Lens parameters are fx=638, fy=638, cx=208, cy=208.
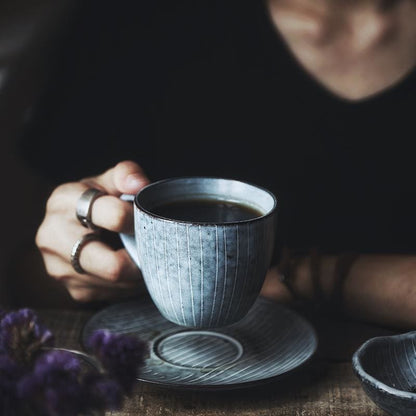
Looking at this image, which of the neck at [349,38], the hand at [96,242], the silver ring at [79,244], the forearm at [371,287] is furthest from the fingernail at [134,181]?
the neck at [349,38]

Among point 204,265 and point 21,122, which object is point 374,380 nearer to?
point 204,265

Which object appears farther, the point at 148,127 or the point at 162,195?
the point at 148,127

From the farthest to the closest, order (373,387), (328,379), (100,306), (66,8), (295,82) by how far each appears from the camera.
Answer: (66,8)
(295,82)
(100,306)
(328,379)
(373,387)

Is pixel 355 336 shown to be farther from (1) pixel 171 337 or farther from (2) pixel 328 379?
(1) pixel 171 337

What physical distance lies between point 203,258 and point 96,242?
0.24 metres

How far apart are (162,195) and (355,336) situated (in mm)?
298

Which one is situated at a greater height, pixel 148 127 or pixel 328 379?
pixel 148 127

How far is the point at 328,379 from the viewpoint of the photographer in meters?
0.68

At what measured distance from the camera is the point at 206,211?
2.31 ft

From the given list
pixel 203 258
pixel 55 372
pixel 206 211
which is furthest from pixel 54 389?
A: pixel 206 211

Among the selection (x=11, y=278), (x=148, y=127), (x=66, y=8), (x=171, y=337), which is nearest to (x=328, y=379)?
(x=171, y=337)

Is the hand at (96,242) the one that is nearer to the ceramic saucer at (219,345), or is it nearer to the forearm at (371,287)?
the ceramic saucer at (219,345)

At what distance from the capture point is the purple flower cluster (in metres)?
0.39

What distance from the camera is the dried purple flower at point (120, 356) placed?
1.39ft
